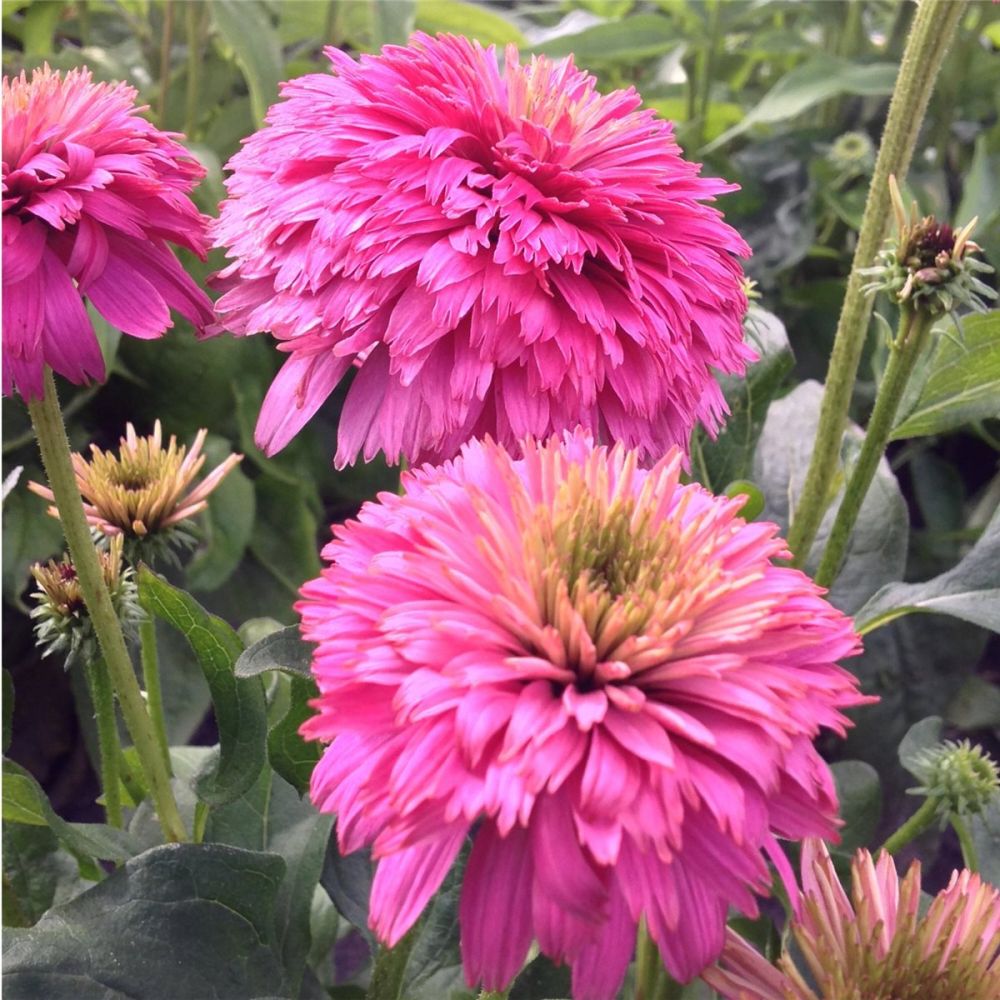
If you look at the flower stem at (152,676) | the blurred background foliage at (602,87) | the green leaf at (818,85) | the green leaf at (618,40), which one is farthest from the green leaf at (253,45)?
the flower stem at (152,676)

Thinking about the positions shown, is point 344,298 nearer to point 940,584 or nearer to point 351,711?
point 351,711

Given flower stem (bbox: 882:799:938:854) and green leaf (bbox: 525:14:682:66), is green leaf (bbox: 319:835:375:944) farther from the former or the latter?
green leaf (bbox: 525:14:682:66)

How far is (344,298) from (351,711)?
0.35 ft

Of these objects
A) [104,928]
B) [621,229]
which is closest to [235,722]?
[104,928]

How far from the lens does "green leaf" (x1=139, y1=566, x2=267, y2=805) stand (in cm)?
30

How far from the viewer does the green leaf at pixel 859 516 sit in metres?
0.47

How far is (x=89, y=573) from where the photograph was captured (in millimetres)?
280

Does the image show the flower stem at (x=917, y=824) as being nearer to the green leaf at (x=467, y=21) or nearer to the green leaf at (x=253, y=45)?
the green leaf at (x=253, y=45)

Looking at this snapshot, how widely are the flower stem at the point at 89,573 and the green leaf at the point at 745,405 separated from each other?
227 mm

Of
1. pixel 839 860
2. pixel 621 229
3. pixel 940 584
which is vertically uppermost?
pixel 621 229

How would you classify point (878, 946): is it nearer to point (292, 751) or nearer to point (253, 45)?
point (292, 751)

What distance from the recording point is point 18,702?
0.72 m

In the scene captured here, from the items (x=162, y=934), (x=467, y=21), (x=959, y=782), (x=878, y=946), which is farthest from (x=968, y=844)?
(x=467, y=21)

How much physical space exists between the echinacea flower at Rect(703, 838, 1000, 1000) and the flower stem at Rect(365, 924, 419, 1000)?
3.7 inches
